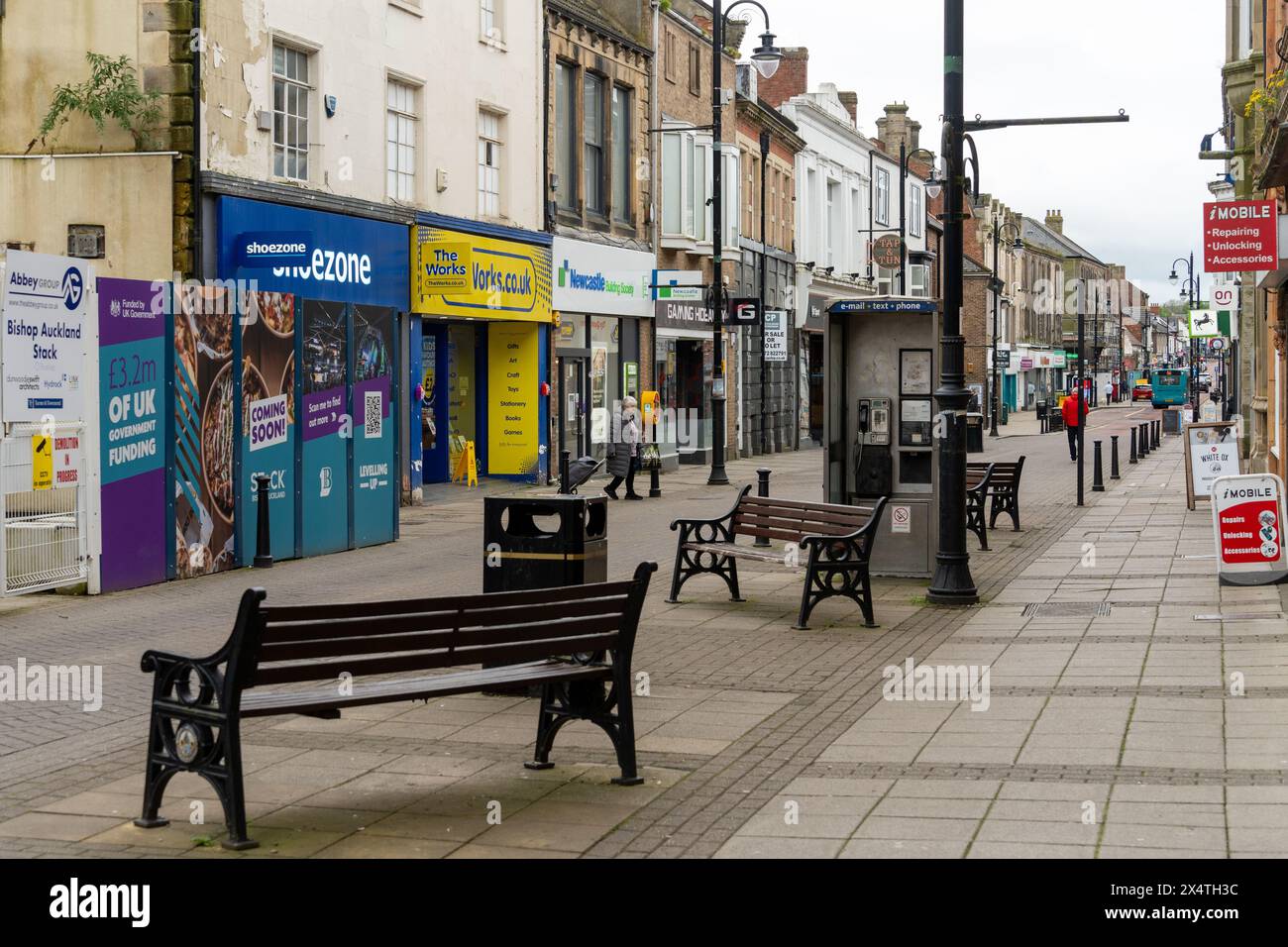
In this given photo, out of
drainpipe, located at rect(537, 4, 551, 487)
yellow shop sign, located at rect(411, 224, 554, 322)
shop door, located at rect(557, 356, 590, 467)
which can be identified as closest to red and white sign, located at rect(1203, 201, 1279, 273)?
yellow shop sign, located at rect(411, 224, 554, 322)

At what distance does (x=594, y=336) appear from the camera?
3391cm

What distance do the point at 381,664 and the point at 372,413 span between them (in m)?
12.4

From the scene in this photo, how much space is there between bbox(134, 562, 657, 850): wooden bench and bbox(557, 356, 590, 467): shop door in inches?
929

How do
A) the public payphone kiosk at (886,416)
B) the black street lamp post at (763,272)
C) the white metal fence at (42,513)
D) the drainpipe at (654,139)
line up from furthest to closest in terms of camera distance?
the black street lamp post at (763,272) → the drainpipe at (654,139) → the public payphone kiosk at (886,416) → the white metal fence at (42,513)

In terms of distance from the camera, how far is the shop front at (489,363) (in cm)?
2736

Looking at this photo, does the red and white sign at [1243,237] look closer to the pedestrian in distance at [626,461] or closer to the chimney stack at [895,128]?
the pedestrian in distance at [626,461]

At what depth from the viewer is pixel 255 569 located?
16.4 meters

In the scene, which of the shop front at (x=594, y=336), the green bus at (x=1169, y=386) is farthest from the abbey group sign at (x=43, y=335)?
the green bus at (x=1169, y=386)

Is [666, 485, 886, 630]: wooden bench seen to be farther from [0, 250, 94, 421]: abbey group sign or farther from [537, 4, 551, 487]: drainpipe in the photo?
[537, 4, 551, 487]: drainpipe

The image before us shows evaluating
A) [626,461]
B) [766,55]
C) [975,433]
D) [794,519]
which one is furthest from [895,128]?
[794,519]

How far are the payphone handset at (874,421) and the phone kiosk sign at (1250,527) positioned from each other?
3357 millimetres

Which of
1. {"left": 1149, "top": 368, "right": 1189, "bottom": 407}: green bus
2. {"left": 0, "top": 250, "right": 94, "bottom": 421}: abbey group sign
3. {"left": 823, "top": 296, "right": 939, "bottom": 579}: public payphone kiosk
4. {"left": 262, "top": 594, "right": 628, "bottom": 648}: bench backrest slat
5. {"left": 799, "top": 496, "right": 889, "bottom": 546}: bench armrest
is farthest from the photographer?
{"left": 1149, "top": 368, "right": 1189, "bottom": 407}: green bus

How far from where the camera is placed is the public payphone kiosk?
1598 centimetres

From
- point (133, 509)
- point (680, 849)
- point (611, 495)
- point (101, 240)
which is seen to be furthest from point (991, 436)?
point (680, 849)
